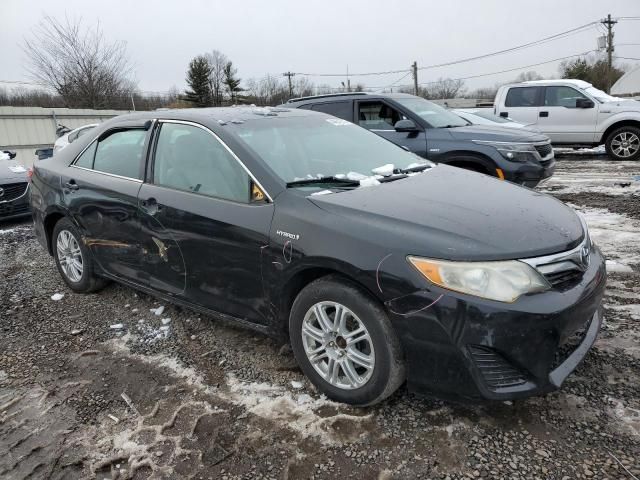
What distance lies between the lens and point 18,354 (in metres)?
3.54

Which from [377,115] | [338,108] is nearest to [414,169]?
[377,115]

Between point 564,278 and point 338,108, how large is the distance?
582 centimetres

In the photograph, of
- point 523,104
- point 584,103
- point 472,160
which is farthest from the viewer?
point 523,104

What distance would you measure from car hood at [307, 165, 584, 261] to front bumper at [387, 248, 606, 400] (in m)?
0.23

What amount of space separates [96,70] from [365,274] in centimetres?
3019

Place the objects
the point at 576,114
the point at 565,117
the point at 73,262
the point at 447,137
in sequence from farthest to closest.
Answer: the point at 565,117 < the point at 576,114 < the point at 447,137 < the point at 73,262

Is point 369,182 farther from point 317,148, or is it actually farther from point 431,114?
point 431,114

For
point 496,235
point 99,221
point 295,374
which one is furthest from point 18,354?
point 496,235

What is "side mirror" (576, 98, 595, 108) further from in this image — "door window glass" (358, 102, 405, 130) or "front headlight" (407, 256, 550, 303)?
"front headlight" (407, 256, 550, 303)

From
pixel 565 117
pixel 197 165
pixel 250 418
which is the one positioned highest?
pixel 565 117

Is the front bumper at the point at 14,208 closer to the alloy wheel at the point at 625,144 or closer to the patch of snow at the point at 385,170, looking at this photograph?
the patch of snow at the point at 385,170

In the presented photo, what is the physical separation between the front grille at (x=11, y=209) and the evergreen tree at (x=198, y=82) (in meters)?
46.1

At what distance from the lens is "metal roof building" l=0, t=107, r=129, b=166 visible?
16875 mm

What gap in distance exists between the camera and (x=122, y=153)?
3.95 metres
